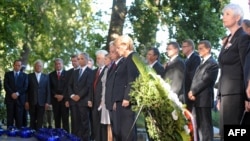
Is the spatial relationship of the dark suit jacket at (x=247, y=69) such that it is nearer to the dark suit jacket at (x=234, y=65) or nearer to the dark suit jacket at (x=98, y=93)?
the dark suit jacket at (x=234, y=65)

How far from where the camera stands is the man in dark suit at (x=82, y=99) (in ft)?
33.4

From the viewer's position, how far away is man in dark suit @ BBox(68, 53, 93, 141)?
10.2 metres

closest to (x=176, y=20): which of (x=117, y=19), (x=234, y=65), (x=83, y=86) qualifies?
(x=117, y=19)

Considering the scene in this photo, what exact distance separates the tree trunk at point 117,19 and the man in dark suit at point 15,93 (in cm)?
394

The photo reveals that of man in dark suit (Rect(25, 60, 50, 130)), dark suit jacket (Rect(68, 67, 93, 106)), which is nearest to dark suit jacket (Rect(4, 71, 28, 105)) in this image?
man in dark suit (Rect(25, 60, 50, 130))

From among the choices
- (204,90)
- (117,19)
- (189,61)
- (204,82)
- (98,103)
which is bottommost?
(98,103)

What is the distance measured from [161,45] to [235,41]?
14607mm

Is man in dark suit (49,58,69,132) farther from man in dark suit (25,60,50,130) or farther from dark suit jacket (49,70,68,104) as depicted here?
man in dark suit (25,60,50,130)

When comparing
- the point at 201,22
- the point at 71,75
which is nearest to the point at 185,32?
the point at 201,22

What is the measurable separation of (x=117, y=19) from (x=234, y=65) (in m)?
10.1

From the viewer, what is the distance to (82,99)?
10211 mm

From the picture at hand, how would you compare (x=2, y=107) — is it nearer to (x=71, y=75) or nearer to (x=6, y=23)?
(x=6, y=23)

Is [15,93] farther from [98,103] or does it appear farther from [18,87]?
[98,103]

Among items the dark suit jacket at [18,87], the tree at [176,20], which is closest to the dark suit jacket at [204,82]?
the dark suit jacket at [18,87]
